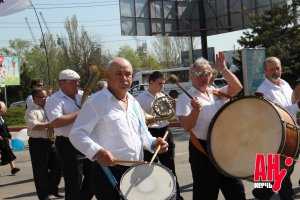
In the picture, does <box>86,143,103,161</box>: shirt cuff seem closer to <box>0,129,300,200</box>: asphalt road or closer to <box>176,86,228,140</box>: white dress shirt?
<box>176,86,228,140</box>: white dress shirt

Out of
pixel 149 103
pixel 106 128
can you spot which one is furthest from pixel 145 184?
pixel 149 103

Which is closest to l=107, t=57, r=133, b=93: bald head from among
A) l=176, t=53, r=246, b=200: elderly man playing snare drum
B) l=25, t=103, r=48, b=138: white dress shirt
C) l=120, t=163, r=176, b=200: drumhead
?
l=120, t=163, r=176, b=200: drumhead

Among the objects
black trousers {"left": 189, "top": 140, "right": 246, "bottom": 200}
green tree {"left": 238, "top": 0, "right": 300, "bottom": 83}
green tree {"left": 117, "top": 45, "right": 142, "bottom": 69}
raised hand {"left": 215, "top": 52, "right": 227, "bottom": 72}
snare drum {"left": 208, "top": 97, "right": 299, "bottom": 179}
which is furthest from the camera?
green tree {"left": 117, "top": 45, "right": 142, "bottom": 69}

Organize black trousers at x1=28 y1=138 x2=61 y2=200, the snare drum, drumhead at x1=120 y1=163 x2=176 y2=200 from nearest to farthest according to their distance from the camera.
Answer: drumhead at x1=120 y1=163 x2=176 y2=200
the snare drum
black trousers at x1=28 y1=138 x2=61 y2=200

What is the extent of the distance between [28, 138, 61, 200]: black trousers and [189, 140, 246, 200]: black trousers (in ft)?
9.92

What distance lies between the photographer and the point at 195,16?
3603cm

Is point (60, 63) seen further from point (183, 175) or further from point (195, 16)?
point (183, 175)

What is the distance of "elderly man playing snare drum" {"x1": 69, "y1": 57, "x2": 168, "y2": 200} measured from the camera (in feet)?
15.2

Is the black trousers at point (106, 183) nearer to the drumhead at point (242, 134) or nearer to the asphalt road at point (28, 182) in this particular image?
the drumhead at point (242, 134)

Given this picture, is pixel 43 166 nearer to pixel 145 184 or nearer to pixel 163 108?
pixel 163 108

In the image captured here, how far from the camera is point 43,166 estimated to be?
8.38m

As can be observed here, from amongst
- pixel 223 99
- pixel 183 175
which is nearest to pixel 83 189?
pixel 223 99

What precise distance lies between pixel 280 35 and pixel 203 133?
76.5ft

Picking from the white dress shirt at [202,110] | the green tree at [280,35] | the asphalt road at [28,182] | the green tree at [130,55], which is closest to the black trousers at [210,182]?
the white dress shirt at [202,110]
